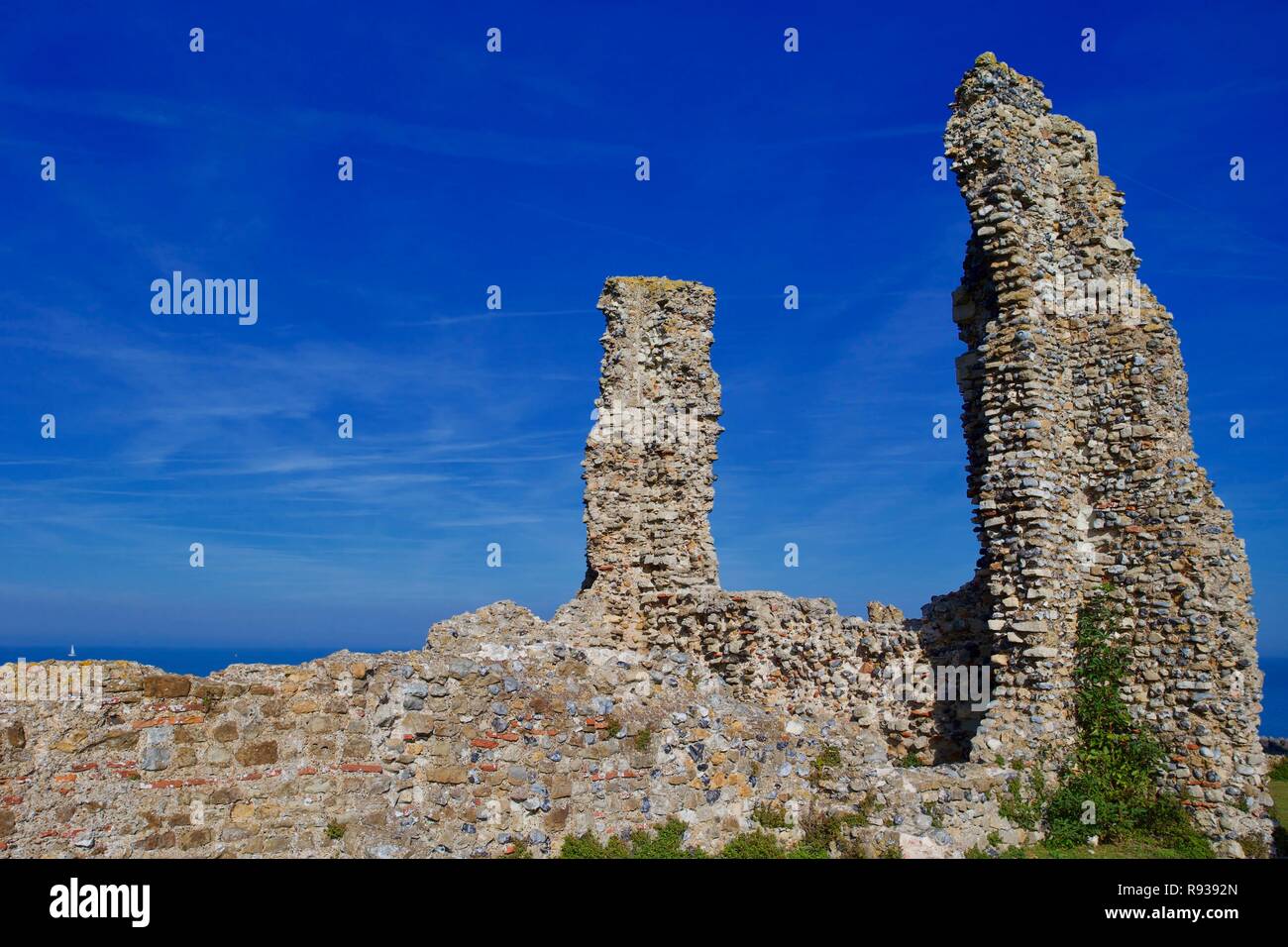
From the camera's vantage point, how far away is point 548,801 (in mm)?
8641

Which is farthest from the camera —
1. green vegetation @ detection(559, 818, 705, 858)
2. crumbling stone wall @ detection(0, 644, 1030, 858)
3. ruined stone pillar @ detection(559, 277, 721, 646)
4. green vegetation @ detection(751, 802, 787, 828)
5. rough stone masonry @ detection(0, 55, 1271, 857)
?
ruined stone pillar @ detection(559, 277, 721, 646)

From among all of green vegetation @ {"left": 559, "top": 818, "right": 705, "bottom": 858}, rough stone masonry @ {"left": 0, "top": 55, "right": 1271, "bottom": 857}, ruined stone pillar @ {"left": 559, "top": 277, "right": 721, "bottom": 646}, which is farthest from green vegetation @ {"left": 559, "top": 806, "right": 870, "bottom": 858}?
ruined stone pillar @ {"left": 559, "top": 277, "right": 721, "bottom": 646}

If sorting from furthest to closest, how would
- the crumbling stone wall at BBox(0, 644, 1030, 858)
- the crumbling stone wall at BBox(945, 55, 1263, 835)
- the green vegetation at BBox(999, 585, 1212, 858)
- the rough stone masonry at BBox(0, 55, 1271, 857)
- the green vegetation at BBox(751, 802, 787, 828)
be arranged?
1. the crumbling stone wall at BBox(945, 55, 1263, 835)
2. the green vegetation at BBox(999, 585, 1212, 858)
3. the green vegetation at BBox(751, 802, 787, 828)
4. the rough stone masonry at BBox(0, 55, 1271, 857)
5. the crumbling stone wall at BBox(0, 644, 1030, 858)

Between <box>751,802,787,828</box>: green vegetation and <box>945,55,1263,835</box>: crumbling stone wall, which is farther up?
<box>945,55,1263,835</box>: crumbling stone wall

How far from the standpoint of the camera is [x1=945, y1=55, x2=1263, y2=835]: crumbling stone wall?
486 inches

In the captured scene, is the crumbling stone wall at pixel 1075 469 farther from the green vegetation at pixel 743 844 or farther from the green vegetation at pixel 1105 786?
the green vegetation at pixel 743 844

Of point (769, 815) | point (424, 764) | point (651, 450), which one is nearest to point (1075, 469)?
point (769, 815)

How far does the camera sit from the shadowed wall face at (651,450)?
17938 mm

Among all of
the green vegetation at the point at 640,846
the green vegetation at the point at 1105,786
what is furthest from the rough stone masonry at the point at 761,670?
the green vegetation at the point at 1105,786

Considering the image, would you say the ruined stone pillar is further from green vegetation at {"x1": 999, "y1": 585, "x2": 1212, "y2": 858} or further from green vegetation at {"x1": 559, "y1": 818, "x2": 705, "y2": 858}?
green vegetation at {"x1": 559, "y1": 818, "x2": 705, "y2": 858}

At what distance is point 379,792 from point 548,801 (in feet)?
5.00

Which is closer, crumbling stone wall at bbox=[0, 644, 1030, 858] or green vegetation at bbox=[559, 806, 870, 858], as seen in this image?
crumbling stone wall at bbox=[0, 644, 1030, 858]

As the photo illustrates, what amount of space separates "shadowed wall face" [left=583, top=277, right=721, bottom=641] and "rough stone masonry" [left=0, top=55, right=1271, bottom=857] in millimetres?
55
